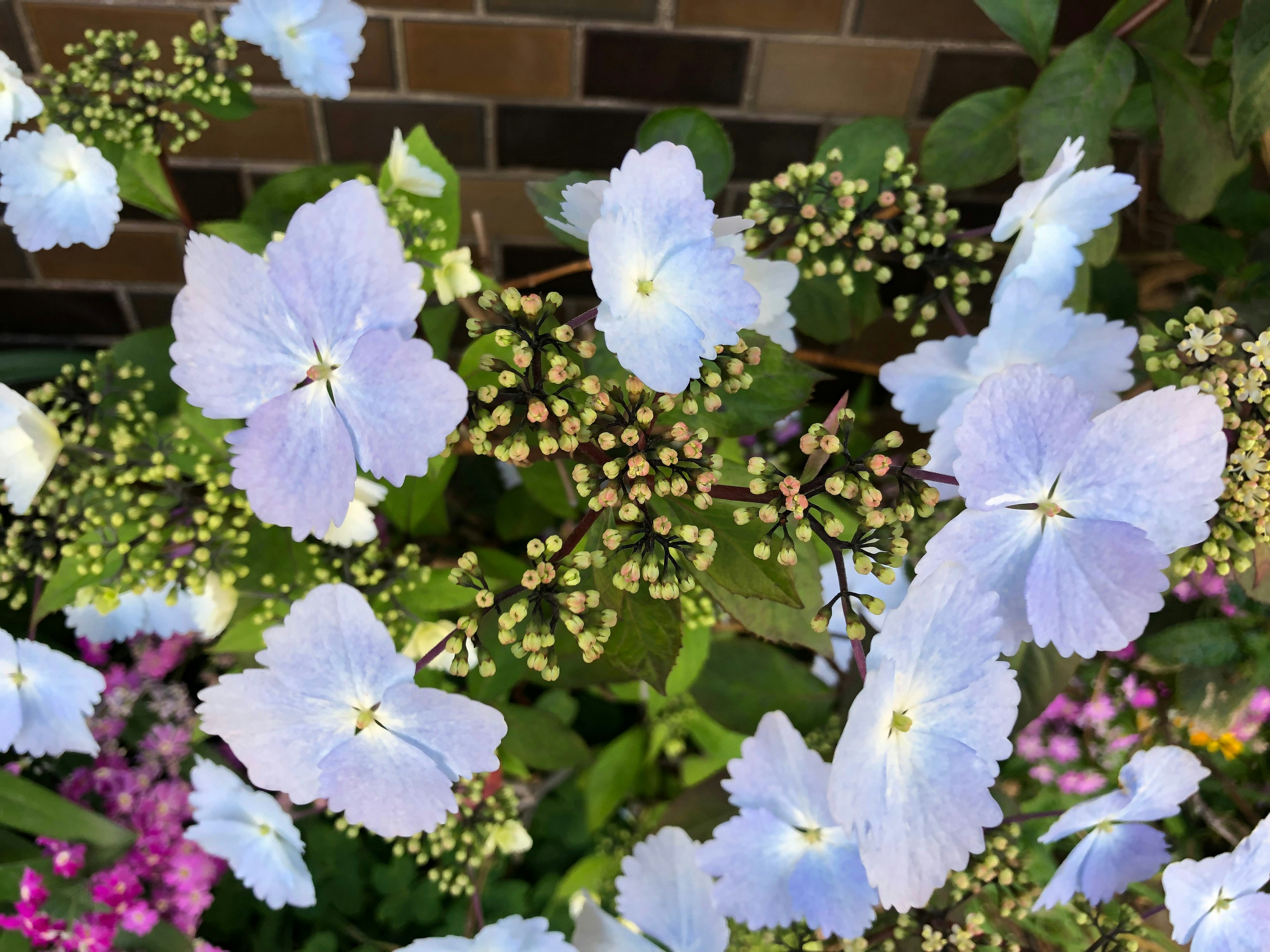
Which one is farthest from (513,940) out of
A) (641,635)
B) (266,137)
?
(266,137)

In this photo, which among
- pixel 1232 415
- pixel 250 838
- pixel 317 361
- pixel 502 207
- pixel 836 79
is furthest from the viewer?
pixel 502 207

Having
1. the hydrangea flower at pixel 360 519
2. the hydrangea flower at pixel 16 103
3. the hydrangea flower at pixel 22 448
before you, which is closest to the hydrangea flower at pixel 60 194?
the hydrangea flower at pixel 16 103

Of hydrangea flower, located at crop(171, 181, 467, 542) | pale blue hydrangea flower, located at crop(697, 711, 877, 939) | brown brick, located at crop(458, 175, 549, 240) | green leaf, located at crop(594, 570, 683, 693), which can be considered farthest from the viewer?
brown brick, located at crop(458, 175, 549, 240)

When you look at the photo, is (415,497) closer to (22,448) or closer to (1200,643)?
(22,448)

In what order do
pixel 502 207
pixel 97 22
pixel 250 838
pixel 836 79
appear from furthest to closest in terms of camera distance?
pixel 502 207, pixel 836 79, pixel 97 22, pixel 250 838

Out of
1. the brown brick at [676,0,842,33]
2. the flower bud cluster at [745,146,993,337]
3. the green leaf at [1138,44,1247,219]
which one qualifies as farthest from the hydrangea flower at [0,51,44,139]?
the green leaf at [1138,44,1247,219]

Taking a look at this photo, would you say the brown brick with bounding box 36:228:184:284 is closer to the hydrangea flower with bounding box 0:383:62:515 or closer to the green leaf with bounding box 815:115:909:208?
the hydrangea flower with bounding box 0:383:62:515

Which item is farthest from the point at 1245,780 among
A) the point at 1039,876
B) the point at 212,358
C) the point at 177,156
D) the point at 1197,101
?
the point at 177,156
